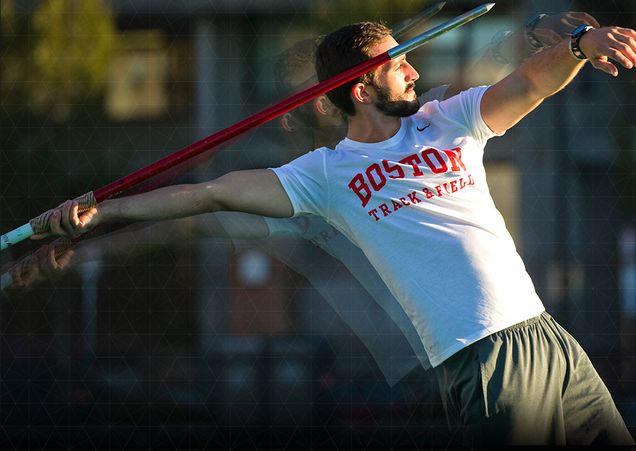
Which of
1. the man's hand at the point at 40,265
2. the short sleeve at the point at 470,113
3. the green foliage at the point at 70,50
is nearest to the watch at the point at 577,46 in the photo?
the short sleeve at the point at 470,113

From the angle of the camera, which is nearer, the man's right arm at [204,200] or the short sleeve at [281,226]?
the man's right arm at [204,200]

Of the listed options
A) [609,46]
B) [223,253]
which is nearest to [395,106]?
[609,46]

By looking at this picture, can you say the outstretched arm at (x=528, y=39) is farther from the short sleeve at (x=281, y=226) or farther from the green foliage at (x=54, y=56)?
the green foliage at (x=54, y=56)

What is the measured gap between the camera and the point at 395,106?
1.77 meters

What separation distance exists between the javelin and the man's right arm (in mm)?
31

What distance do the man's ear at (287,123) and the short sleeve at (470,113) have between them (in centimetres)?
73

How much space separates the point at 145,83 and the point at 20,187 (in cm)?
→ 53

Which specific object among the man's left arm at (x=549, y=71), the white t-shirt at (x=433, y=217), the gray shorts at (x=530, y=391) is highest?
the man's left arm at (x=549, y=71)

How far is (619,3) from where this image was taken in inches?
120

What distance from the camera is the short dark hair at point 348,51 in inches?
71.2

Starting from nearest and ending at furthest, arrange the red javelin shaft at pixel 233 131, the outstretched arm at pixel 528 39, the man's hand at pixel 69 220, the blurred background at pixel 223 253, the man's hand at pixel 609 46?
1. the man's hand at pixel 609 46
2. the man's hand at pixel 69 220
3. the red javelin shaft at pixel 233 131
4. the outstretched arm at pixel 528 39
5. the blurred background at pixel 223 253

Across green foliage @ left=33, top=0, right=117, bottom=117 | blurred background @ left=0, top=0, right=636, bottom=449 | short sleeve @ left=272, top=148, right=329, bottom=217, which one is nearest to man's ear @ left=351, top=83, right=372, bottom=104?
short sleeve @ left=272, top=148, right=329, bottom=217

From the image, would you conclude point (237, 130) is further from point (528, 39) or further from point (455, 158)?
point (528, 39)

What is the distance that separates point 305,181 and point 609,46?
565 millimetres
